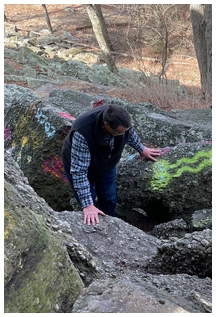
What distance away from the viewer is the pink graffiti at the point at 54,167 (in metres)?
4.12

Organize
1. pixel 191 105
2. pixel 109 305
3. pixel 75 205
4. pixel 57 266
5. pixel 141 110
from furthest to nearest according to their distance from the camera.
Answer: pixel 191 105, pixel 141 110, pixel 75 205, pixel 57 266, pixel 109 305

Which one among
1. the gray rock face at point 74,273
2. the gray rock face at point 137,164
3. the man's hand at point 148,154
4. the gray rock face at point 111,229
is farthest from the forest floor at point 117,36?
the gray rock face at point 74,273

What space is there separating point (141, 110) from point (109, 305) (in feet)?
12.7

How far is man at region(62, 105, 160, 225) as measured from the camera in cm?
295

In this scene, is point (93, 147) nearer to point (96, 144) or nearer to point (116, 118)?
point (96, 144)

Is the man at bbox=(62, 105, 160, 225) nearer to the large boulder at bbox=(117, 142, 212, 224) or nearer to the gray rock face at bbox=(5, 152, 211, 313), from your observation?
the large boulder at bbox=(117, 142, 212, 224)

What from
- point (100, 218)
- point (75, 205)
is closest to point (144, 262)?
point (100, 218)

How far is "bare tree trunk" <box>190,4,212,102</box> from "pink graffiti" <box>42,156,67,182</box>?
4229 mm

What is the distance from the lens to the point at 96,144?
323 cm

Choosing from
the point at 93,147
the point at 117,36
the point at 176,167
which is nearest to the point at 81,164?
the point at 93,147

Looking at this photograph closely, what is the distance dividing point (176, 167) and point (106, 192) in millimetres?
776

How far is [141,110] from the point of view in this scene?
207 inches

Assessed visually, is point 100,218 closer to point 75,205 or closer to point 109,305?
point 75,205

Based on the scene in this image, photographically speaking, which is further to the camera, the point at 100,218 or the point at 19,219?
the point at 100,218
